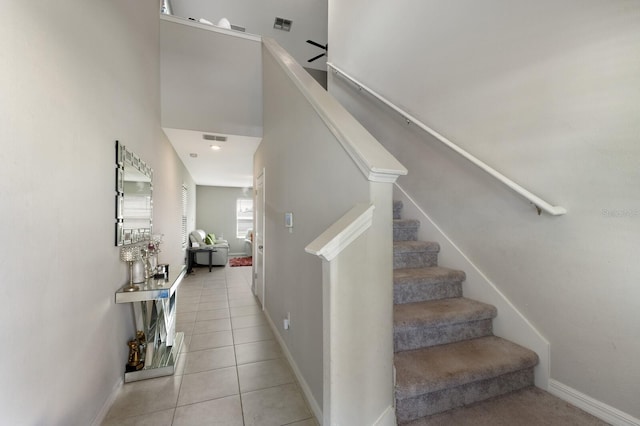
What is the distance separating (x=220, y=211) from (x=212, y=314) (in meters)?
6.04

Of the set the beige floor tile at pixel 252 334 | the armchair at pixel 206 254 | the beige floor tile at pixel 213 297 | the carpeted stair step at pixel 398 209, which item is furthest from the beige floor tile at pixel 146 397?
the armchair at pixel 206 254

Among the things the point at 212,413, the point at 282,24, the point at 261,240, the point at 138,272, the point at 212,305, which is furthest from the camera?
the point at 282,24

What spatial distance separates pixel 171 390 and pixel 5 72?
213 centimetres

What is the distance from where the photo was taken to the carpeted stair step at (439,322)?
160 cm

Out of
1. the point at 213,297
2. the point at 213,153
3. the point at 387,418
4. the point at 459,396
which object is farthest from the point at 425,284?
the point at 213,153

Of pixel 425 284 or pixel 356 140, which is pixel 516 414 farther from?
pixel 356 140

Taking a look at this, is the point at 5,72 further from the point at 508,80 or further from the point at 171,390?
the point at 508,80

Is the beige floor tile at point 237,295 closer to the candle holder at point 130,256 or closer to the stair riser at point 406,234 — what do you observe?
the candle holder at point 130,256

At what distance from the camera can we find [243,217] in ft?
31.0

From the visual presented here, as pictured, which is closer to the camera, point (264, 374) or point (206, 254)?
point (264, 374)

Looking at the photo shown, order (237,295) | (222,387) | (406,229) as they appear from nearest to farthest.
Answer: (222,387), (406,229), (237,295)

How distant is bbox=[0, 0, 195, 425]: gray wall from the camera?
0.99 meters

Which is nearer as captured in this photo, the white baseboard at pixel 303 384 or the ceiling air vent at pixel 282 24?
the white baseboard at pixel 303 384

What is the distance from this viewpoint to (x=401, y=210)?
9.00 ft
